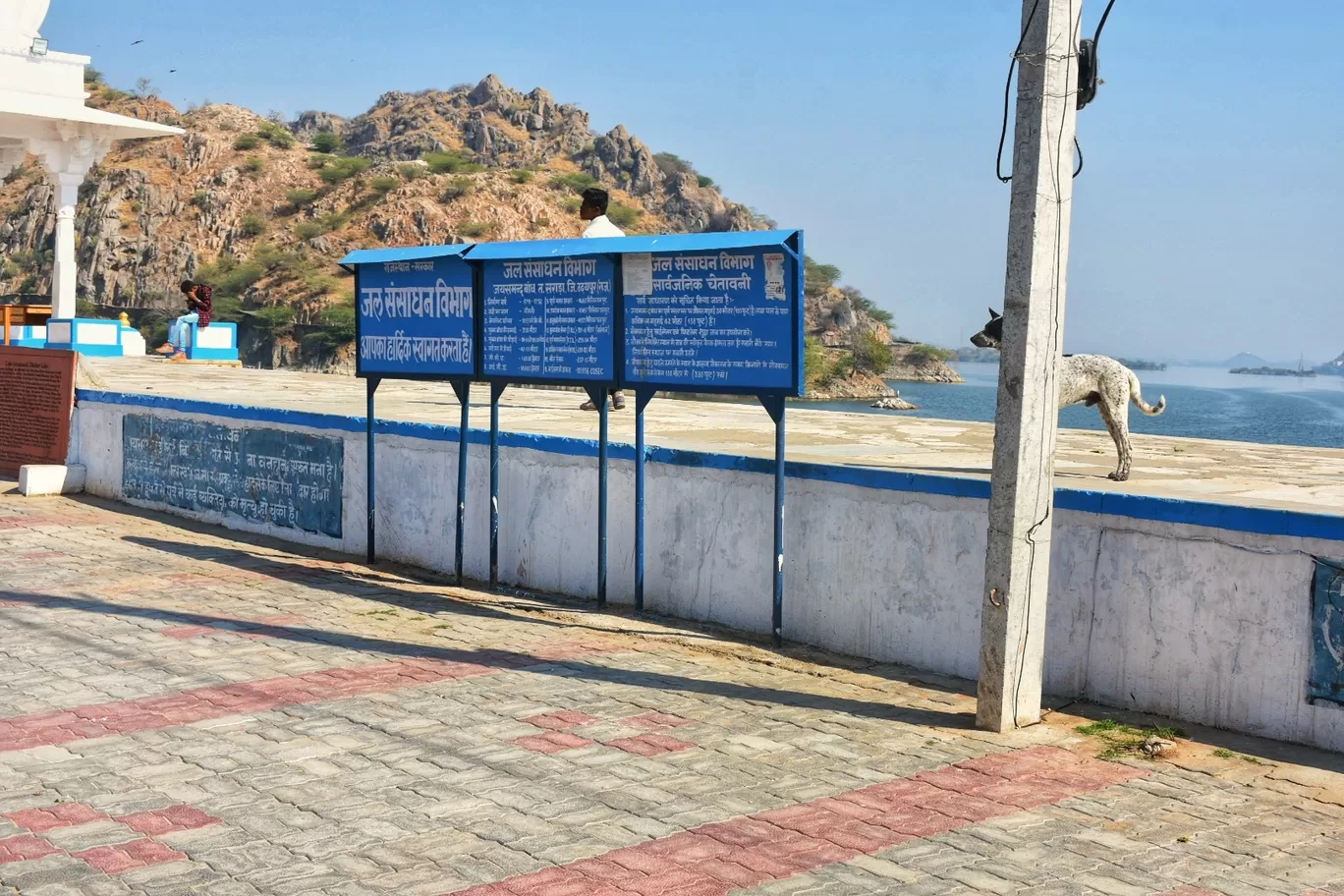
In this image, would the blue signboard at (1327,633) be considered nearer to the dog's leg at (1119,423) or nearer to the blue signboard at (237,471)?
the dog's leg at (1119,423)

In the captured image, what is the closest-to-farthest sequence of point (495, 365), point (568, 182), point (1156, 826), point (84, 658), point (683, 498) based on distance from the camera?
point (1156, 826) < point (84, 658) < point (683, 498) < point (495, 365) < point (568, 182)

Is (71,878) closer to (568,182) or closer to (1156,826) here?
(1156,826)

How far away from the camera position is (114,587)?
10.3 meters

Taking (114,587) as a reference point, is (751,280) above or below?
above

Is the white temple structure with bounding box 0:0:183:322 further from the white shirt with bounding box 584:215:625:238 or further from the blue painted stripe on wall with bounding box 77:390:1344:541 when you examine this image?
the white shirt with bounding box 584:215:625:238

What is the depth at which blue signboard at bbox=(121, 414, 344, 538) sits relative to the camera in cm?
1244

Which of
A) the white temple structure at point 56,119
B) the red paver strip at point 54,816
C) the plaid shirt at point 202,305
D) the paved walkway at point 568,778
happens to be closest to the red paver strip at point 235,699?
the paved walkway at point 568,778

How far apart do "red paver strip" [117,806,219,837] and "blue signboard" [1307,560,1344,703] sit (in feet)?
15.7

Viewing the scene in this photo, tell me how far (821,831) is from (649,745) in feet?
4.20

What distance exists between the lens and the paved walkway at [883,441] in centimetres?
880

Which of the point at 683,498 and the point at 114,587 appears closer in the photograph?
the point at 683,498

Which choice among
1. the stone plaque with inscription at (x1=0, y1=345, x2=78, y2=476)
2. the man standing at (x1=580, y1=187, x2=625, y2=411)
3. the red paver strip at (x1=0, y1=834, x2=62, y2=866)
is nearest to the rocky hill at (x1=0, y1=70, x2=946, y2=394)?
the stone plaque with inscription at (x1=0, y1=345, x2=78, y2=476)

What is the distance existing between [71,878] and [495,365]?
228 inches

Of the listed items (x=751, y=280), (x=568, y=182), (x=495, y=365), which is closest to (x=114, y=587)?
(x=495, y=365)
